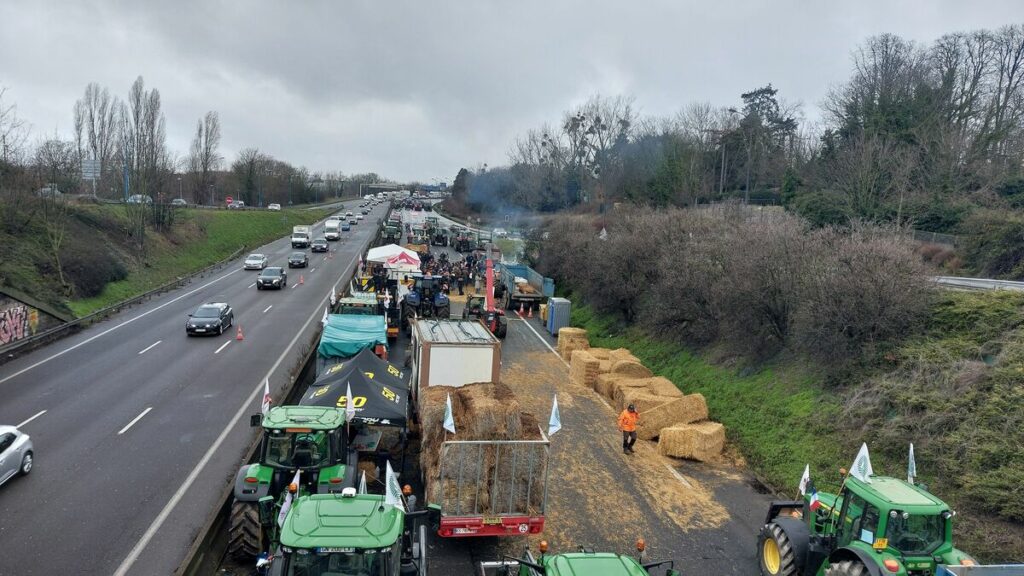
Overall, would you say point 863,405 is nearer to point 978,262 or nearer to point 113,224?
point 978,262

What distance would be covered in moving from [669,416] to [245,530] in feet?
38.2

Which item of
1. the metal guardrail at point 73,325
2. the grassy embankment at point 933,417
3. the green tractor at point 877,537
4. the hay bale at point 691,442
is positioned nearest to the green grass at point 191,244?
the metal guardrail at point 73,325

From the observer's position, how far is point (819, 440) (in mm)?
15062

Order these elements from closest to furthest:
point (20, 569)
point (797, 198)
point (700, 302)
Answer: point (20, 569) → point (700, 302) → point (797, 198)

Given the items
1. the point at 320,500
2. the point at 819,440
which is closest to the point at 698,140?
the point at 819,440

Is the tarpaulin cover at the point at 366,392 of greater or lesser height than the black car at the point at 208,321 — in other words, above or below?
above

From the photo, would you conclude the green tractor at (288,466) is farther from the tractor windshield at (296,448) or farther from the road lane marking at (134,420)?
the road lane marking at (134,420)

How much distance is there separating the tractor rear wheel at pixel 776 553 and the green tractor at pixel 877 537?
2cm

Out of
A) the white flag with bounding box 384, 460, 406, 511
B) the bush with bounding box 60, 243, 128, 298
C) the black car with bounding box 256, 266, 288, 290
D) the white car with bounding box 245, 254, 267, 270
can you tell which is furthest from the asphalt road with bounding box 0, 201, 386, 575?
the white car with bounding box 245, 254, 267, 270

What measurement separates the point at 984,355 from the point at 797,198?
30.8 m

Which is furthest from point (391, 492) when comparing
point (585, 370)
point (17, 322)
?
point (17, 322)

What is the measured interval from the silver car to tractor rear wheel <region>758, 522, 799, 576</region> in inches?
568

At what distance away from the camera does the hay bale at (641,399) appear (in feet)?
59.1

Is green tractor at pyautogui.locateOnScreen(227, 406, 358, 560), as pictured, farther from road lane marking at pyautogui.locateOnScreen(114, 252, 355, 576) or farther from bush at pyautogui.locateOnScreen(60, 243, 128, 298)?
bush at pyautogui.locateOnScreen(60, 243, 128, 298)
